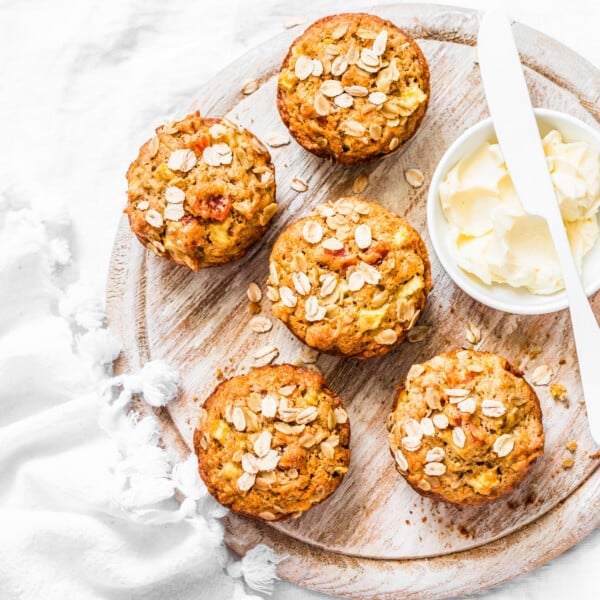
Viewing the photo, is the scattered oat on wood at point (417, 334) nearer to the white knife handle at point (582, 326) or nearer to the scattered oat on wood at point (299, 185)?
the white knife handle at point (582, 326)

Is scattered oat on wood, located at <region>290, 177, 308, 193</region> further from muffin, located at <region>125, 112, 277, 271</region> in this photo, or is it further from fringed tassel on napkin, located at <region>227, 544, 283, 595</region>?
fringed tassel on napkin, located at <region>227, 544, 283, 595</region>

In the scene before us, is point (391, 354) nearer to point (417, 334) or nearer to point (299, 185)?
point (417, 334)

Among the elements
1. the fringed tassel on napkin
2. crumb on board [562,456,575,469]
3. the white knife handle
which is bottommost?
the fringed tassel on napkin

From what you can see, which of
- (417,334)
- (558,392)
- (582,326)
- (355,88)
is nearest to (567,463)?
(558,392)

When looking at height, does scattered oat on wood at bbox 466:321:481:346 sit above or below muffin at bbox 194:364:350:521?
above

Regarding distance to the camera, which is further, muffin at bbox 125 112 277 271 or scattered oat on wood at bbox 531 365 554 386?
scattered oat on wood at bbox 531 365 554 386

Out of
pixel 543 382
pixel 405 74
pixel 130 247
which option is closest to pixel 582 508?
pixel 543 382

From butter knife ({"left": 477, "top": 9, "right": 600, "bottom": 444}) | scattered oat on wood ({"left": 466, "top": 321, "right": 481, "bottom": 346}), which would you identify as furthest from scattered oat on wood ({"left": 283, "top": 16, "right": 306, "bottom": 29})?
scattered oat on wood ({"left": 466, "top": 321, "right": 481, "bottom": 346})
